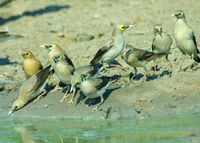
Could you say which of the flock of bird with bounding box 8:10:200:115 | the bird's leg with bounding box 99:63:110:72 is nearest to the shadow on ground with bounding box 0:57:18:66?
the flock of bird with bounding box 8:10:200:115

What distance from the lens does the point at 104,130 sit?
1094cm

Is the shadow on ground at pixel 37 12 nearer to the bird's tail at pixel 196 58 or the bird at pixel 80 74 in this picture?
the bird at pixel 80 74

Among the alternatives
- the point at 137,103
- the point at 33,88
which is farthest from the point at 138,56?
the point at 33,88

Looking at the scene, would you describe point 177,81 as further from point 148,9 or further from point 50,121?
point 148,9

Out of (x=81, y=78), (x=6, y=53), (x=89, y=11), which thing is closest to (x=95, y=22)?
(x=89, y=11)

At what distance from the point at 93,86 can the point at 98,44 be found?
142 inches

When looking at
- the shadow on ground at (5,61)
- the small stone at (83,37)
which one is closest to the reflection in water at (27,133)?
the shadow on ground at (5,61)

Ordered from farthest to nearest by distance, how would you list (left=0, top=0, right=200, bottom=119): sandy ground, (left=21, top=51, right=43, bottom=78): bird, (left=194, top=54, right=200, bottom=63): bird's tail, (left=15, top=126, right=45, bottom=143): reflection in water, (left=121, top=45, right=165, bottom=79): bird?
(left=21, top=51, right=43, bottom=78): bird
(left=194, top=54, right=200, bottom=63): bird's tail
(left=121, top=45, right=165, bottom=79): bird
(left=0, top=0, right=200, bottom=119): sandy ground
(left=15, top=126, right=45, bottom=143): reflection in water

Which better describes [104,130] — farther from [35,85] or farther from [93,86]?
[35,85]

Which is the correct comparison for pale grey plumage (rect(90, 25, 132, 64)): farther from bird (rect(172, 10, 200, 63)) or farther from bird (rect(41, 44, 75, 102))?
bird (rect(172, 10, 200, 63))

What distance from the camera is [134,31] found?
16.0m

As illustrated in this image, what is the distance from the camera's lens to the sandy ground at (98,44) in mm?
12133

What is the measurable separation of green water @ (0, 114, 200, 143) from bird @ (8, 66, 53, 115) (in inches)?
27.6

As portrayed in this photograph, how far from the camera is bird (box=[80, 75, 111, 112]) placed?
11.8 meters
